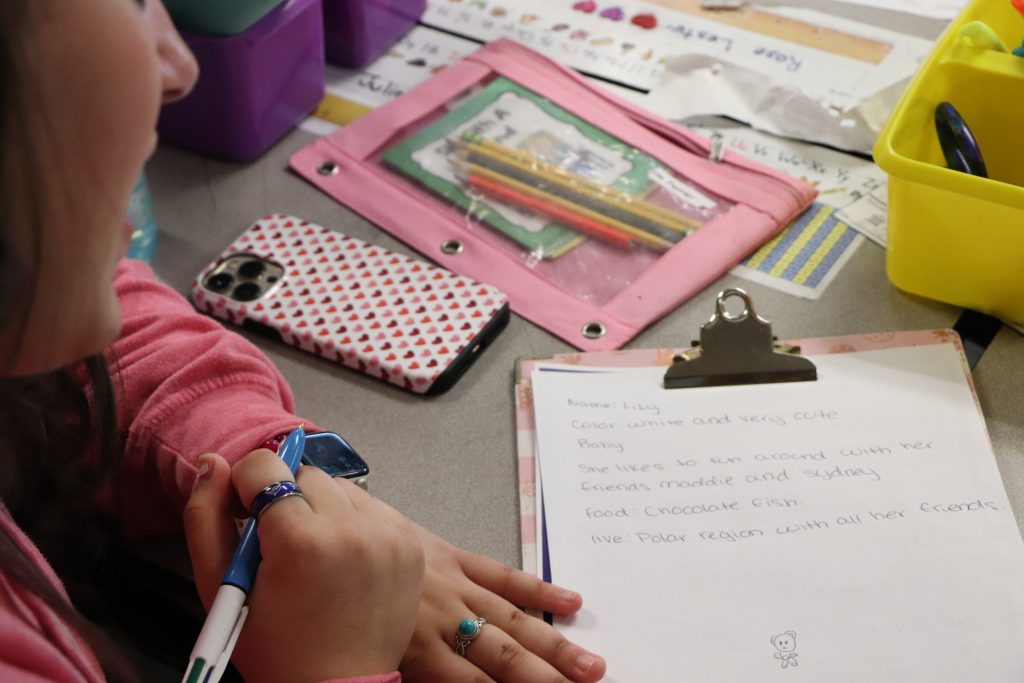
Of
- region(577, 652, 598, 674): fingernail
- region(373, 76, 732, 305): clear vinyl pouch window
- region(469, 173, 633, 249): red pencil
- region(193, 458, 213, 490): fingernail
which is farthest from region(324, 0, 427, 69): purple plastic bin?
region(577, 652, 598, 674): fingernail

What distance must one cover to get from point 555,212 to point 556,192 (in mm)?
22

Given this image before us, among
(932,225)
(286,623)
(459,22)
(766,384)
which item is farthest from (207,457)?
(459,22)

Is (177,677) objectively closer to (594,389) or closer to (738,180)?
(594,389)

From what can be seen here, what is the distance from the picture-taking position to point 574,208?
2.83ft

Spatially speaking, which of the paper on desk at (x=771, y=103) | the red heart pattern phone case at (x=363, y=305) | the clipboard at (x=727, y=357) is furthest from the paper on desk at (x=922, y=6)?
the red heart pattern phone case at (x=363, y=305)

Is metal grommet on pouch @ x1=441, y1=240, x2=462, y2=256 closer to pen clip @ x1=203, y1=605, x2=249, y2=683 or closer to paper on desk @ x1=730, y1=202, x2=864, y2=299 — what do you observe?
paper on desk @ x1=730, y1=202, x2=864, y2=299

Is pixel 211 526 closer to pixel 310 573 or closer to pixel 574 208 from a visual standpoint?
pixel 310 573

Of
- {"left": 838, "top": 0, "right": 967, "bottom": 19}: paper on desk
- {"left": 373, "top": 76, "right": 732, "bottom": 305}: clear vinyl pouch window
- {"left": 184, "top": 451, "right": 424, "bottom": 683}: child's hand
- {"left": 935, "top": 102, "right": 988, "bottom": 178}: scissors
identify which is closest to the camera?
{"left": 184, "top": 451, "right": 424, "bottom": 683}: child's hand

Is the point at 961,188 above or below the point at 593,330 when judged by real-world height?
above

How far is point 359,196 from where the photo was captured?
A: 89cm

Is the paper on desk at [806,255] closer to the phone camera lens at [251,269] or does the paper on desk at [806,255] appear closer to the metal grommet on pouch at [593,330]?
the metal grommet on pouch at [593,330]

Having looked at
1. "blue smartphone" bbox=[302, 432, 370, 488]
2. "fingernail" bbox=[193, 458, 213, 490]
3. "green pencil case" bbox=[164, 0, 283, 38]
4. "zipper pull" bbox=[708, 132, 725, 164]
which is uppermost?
"green pencil case" bbox=[164, 0, 283, 38]

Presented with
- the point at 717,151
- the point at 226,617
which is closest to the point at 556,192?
the point at 717,151

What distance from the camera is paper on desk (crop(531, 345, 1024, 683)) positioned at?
57 centimetres
